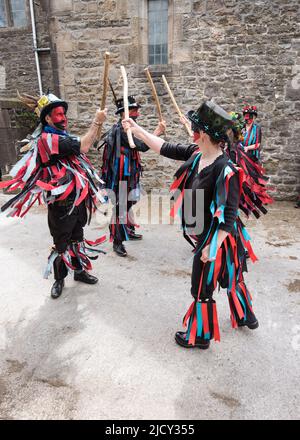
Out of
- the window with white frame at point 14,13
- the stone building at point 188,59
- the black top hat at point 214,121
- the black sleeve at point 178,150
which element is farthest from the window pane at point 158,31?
the window with white frame at point 14,13

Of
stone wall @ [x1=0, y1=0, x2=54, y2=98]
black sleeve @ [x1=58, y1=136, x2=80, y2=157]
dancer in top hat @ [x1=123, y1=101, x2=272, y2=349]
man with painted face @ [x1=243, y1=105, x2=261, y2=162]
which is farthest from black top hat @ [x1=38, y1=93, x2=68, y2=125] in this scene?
stone wall @ [x1=0, y1=0, x2=54, y2=98]

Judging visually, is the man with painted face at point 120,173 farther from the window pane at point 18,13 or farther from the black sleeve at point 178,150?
the window pane at point 18,13

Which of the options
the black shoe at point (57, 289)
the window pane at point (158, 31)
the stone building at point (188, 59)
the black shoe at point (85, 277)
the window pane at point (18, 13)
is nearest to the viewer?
the black shoe at point (57, 289)

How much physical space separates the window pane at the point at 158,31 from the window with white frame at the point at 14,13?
18.1 feet

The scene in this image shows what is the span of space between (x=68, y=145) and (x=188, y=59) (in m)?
4.58

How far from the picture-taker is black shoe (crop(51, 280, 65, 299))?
3.16 metres

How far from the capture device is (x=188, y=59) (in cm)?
627

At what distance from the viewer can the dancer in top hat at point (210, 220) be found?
2.03 meters

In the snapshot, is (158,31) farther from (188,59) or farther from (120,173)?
(120,173)

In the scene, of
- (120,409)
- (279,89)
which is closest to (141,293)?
(120,409)

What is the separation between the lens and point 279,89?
607 centimetres

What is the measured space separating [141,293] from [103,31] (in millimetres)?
5531

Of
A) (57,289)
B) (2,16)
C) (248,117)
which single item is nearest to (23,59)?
(2,16)

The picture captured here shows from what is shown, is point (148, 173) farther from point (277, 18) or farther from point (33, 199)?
point (33, 199)
